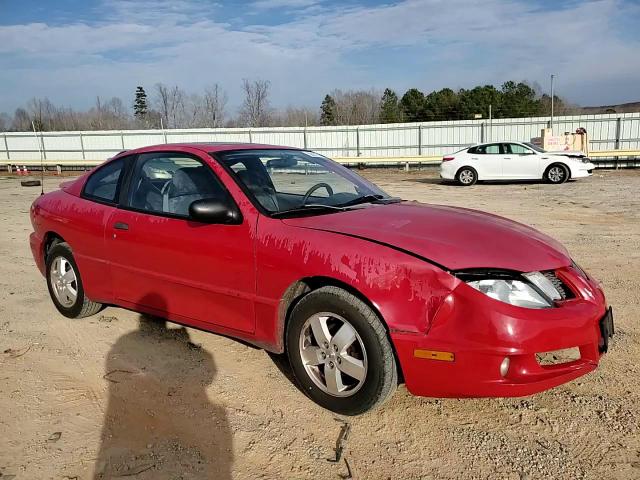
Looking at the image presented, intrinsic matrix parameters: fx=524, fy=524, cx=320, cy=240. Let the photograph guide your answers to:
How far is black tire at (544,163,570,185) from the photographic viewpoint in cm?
1686

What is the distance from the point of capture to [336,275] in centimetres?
289

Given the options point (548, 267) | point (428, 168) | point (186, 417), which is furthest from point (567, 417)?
point (428, 168)

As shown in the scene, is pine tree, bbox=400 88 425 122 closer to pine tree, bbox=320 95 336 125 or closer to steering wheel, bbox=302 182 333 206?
pine tree, bbox=320 95 336 125

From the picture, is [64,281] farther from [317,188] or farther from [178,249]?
[317,188]

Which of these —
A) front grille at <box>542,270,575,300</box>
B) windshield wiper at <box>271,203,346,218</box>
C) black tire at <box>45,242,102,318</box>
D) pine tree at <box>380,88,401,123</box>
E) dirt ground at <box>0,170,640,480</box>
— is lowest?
dirt ground at <box>0,170,640,480</box>

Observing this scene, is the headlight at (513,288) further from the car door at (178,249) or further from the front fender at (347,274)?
the car door at (178,249)

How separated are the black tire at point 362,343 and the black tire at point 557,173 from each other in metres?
16.1

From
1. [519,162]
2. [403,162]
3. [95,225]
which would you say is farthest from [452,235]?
[403,162]

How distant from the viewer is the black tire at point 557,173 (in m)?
16.9

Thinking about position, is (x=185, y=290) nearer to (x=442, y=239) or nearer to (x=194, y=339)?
(x=194, y=339)

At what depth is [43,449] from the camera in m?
2.74

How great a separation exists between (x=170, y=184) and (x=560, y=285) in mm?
2745

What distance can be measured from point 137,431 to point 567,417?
2395 mm

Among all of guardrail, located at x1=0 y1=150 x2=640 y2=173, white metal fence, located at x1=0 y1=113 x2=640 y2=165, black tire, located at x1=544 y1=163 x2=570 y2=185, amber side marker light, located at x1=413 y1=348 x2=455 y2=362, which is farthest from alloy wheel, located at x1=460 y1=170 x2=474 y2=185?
amber side marker light, located at x1=413 y1=348 x2=455 y2=362
